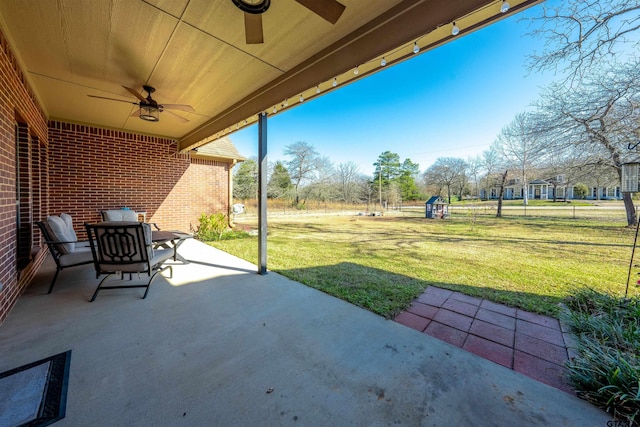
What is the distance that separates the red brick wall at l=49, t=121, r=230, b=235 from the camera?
5.58m

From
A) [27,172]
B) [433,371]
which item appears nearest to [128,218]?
[27,172]

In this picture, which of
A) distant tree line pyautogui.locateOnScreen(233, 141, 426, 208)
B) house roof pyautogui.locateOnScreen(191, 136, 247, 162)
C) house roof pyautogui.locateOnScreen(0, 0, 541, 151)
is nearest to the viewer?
house roof pyautogui.locateOnScreen(0, 0, 541, 151)

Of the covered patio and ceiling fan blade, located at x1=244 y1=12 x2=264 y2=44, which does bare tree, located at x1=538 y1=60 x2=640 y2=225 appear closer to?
the covered patio

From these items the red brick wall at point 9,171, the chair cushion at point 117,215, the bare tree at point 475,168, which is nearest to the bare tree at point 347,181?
the bare tree at point 475,168

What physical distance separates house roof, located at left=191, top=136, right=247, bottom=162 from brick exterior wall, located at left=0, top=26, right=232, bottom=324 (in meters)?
0.32

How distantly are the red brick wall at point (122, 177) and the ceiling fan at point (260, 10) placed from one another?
240 inches

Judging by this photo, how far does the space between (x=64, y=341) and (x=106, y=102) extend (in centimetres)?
414

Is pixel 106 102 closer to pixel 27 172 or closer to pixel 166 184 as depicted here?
pixel 27 172

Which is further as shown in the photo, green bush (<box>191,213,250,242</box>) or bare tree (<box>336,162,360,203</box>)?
bare tree (<box>336,162,360,203</box>)

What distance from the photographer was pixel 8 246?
255cm

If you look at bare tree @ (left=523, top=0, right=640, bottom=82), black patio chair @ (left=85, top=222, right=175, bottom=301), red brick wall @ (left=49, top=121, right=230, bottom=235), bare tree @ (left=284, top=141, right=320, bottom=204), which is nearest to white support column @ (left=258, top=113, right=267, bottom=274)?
black patio chair @ (left=85, top=222, right=175, bottom=301)

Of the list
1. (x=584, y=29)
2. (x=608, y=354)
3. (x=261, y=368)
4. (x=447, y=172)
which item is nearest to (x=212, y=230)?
(x=261, y=368)

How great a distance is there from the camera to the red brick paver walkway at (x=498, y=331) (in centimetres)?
183

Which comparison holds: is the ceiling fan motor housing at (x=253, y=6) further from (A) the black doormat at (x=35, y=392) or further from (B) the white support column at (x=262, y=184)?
(A) the black doormat at (x=35, y=392)
